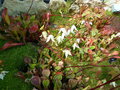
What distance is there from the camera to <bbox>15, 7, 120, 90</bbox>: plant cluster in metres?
2.30

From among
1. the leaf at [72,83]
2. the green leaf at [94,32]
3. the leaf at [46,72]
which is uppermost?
the green leaf at [94,32]

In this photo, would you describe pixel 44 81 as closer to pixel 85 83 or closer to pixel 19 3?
pixel 85 83

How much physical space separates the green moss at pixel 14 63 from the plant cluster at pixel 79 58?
4.9 inches

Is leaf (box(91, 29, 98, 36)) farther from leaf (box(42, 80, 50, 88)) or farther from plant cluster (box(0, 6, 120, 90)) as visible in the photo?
leaf (box(42, 80, 50, 88))

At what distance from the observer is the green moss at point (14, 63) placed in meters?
2.31

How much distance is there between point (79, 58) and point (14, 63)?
0.96 m

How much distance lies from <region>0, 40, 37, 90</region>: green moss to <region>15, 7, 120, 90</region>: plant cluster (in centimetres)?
12

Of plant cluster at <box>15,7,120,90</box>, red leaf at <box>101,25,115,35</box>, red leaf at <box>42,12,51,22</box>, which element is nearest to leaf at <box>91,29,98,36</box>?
plant cluster at <box>15,7,120,90</box>

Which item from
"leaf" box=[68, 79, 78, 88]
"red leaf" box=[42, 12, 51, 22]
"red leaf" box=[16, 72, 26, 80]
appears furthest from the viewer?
"red leaf" box=[42, 12, 51, 22]

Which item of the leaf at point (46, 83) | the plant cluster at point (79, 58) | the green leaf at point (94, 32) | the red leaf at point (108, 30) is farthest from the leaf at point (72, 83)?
the red leaf at point (108, 30)

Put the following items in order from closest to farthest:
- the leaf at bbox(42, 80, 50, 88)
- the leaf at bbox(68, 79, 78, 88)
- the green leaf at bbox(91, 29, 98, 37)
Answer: the leaf at bbox(42, 80, 50, 88), the leaf at bbox(68, 79, 78, 88), the green leaf at bbox(91, 29, 98, 37)

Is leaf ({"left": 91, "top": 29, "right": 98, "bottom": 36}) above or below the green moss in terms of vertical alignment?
above

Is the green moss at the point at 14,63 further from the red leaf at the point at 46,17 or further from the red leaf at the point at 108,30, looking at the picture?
the red leaf at the point at 108,30

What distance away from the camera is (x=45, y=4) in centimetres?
414
